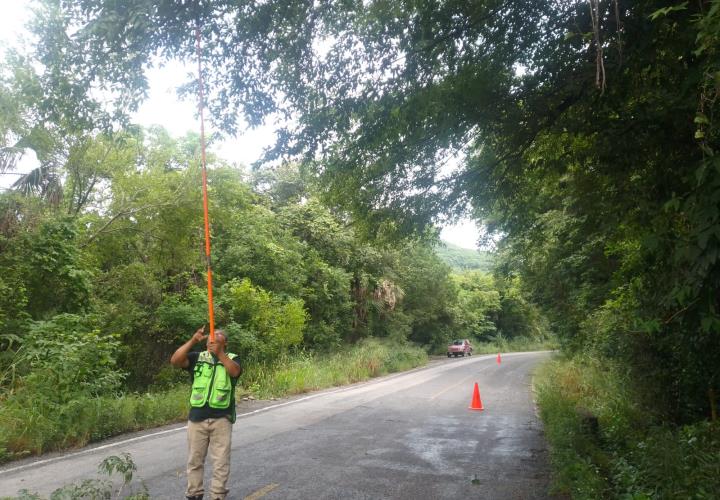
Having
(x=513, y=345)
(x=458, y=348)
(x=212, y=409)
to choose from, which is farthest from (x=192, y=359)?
(x=513, y=345)

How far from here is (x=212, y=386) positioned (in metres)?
5.05

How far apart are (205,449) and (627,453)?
5.31 meters

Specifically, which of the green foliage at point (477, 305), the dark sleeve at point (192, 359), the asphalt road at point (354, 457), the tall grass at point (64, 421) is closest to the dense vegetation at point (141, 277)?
the tall grass at point (64, 421)

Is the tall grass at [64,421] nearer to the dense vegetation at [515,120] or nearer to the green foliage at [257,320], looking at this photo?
the dense vegetation at [515,120]

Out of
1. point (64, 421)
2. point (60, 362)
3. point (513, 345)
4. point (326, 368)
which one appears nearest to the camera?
point (64, 421)

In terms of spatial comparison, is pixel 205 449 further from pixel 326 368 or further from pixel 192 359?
pixel 326 368

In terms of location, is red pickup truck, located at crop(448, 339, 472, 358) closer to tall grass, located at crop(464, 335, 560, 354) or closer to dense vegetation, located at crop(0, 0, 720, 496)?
tall grass, located at crop(464, 335, 560, 354)

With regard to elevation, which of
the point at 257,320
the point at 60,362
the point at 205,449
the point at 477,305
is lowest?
the point at 205,449

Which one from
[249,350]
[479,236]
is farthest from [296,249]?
[479,236]

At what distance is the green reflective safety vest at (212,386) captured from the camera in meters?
5.02

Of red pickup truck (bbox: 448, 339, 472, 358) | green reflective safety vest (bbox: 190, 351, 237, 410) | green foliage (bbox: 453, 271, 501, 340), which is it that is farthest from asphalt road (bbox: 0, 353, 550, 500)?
green foliage (bbox: 453, 271, 501, 340)

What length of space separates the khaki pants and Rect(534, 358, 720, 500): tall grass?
351 cm

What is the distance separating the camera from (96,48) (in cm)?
577

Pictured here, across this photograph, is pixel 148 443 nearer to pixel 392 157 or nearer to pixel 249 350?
pixel 392 157
